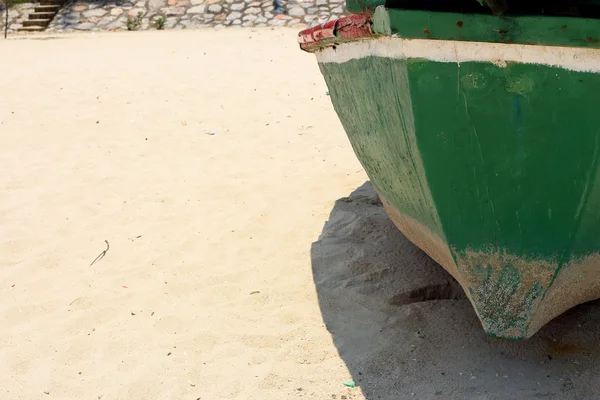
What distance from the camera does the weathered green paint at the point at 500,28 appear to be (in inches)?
74.5

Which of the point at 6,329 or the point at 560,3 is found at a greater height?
the point at 560,3

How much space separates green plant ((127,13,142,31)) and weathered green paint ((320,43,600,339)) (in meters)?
12.1

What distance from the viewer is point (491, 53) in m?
2.01

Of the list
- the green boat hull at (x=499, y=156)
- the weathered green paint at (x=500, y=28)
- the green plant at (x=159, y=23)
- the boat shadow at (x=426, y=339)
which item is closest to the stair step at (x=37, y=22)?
the green plant at (x=159, y=23)

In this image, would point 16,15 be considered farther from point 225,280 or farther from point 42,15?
point 225,280

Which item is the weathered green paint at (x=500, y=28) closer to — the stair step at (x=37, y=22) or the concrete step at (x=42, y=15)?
the stair step at (x=37, y=22)

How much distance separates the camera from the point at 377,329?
2906mm

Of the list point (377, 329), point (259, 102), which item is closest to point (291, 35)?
point (259, 102)

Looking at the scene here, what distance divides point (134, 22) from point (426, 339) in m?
12.4

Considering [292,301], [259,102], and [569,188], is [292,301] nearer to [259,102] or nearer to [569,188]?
[569,188]

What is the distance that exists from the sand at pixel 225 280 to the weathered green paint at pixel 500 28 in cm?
120

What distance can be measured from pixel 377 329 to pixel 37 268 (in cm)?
186

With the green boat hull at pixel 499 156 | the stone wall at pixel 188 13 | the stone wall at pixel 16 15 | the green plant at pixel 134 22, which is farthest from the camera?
the stone wall at pixel 16 15

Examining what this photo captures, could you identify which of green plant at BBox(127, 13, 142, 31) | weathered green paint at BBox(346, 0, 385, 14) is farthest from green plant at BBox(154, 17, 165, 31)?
weathered green paint at BBox(346, 0, 385, 14)
